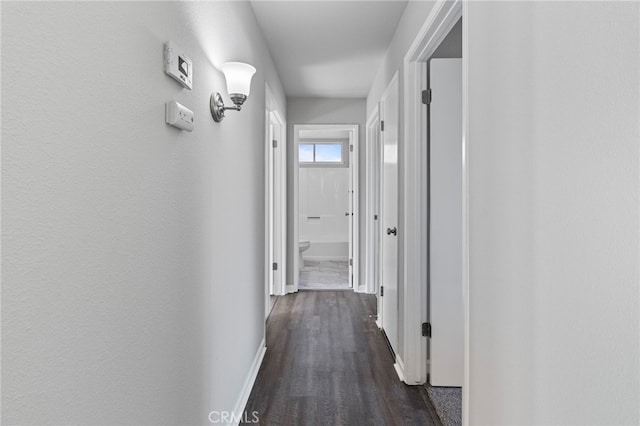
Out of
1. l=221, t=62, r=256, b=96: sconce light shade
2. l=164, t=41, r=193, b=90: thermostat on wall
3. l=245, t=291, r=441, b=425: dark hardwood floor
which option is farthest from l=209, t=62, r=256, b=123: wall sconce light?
l=245, t=291, r=441, b=425: dark hardwood floor

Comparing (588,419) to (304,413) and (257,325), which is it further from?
(257,325)

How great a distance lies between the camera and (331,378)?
7.79ft

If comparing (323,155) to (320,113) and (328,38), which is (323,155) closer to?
(320,113)

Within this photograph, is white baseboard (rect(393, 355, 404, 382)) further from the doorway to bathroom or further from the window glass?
the window glass

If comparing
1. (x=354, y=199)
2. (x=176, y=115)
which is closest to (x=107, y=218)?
(x=176, y=115)

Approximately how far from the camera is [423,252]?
231 cm

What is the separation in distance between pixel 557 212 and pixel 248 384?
1907mm

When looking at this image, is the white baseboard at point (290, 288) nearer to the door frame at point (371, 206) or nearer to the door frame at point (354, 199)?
the door frame at point (354, 199)

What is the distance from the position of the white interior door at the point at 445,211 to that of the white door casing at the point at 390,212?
1.26ft

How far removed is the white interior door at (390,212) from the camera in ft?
8.82

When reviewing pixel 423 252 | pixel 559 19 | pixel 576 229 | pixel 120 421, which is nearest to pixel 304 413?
pixel 423 252

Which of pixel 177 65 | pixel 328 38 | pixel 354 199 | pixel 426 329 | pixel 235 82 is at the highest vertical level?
pixel 328 38

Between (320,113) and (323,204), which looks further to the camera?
(323,204)

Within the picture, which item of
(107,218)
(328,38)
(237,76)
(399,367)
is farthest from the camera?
(328,38)
